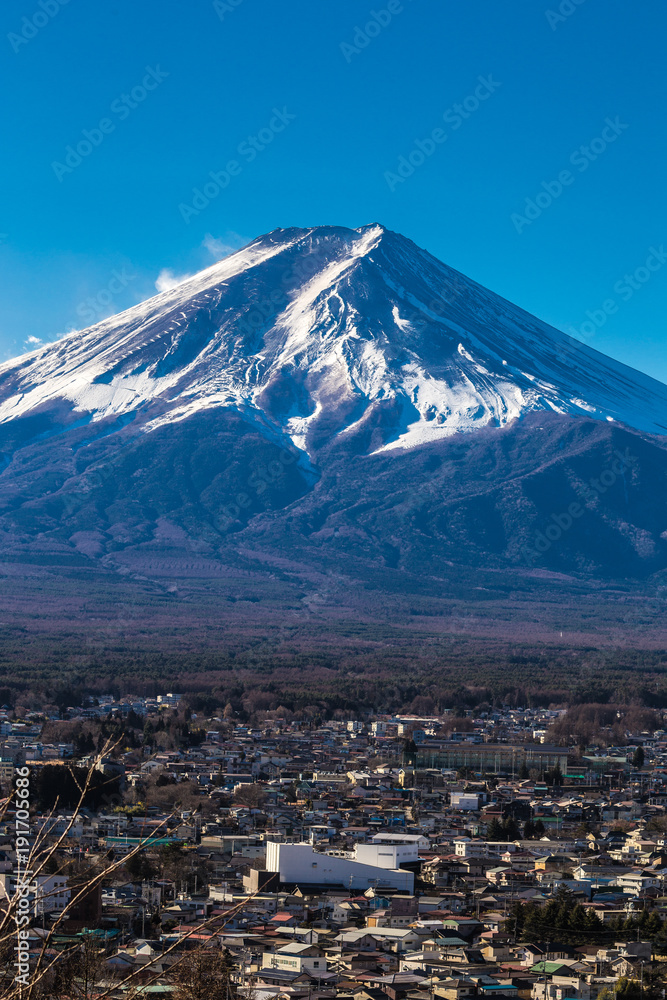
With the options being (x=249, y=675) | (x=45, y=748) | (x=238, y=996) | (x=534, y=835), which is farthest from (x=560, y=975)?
(x=249, y=675)

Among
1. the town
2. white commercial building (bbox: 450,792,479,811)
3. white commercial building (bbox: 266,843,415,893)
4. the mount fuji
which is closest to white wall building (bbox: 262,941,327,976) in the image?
the town

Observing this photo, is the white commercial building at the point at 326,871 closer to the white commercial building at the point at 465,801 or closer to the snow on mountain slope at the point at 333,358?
the white commercial building at the point at 465,801

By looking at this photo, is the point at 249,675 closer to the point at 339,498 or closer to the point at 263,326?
the point at 339,498

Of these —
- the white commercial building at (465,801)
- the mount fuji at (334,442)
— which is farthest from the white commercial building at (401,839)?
the mount fuji at (334,442)

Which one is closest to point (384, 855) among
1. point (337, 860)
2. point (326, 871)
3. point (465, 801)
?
point (337, 860)

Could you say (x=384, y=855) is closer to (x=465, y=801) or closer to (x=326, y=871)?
(x=326, y=871)

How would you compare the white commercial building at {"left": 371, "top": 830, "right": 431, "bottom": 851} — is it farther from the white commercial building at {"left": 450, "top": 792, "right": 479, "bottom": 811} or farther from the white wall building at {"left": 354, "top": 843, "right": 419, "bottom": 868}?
the white commercial building at {"left": 450, "top": 792, "right": 479, "bottom": 811}
